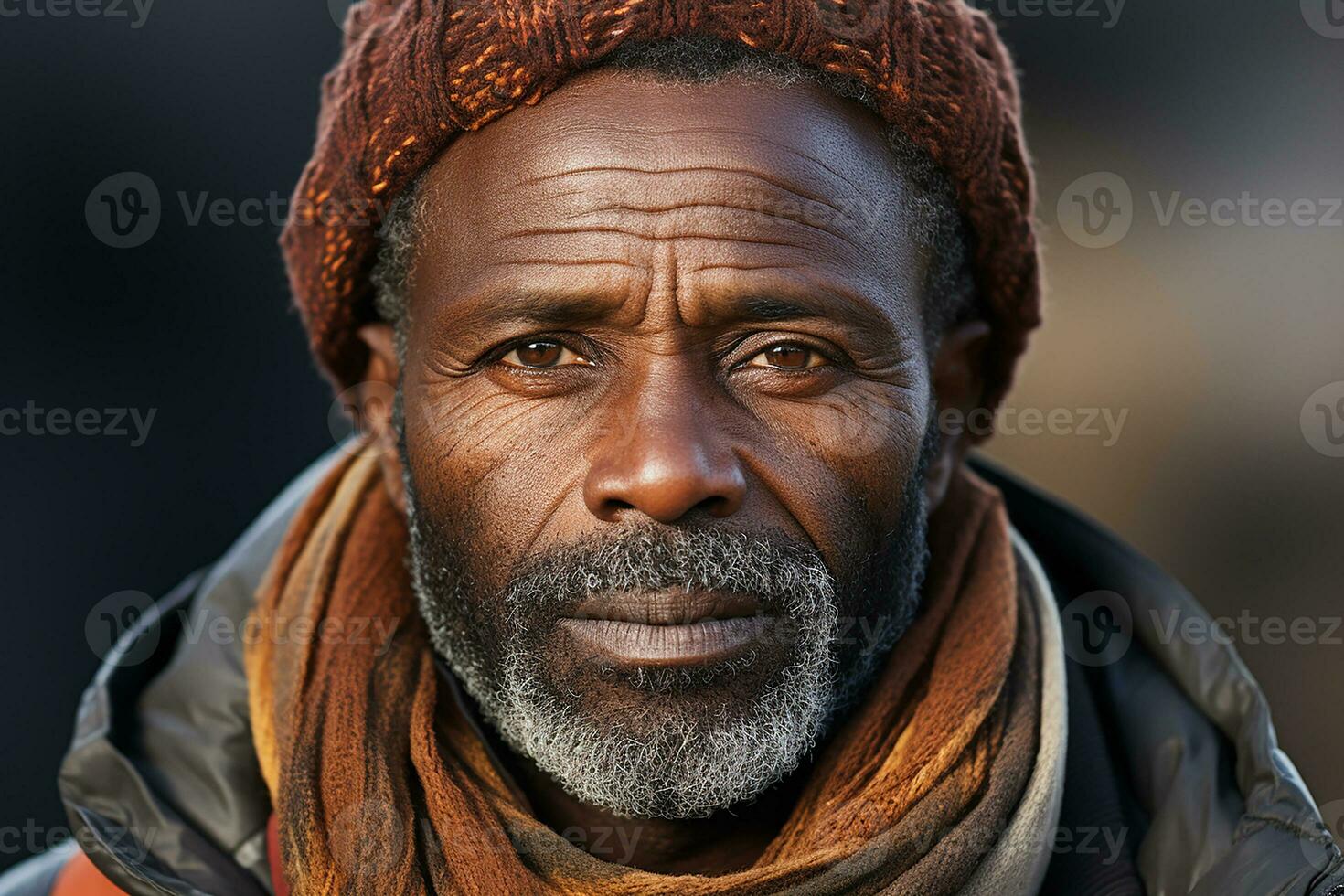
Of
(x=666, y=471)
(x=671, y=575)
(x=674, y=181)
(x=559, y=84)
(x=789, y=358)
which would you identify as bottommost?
(x=671, y=575)

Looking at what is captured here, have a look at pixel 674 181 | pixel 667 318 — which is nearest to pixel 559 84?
pixel 674 181

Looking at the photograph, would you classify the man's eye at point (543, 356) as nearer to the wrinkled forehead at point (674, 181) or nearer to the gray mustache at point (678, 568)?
the wrinkled forehead at point (674, 181)

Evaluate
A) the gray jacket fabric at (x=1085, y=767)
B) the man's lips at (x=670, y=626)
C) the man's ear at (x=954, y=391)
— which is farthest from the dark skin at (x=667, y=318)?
the gray jacket fabric at (x=1085, y=767)

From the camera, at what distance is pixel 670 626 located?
2.15 metres

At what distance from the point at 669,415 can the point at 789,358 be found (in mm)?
267

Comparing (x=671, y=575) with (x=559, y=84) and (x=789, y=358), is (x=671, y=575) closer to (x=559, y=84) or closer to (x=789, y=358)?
(x=789, y=358)

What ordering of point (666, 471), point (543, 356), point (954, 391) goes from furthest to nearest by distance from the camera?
point (954, 391)
point (543, 356)
point (666, 471)

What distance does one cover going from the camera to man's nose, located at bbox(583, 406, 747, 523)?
6.75 feet

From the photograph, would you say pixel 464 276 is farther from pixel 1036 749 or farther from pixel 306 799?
pixel 1036 749

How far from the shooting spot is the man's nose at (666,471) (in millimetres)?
2059

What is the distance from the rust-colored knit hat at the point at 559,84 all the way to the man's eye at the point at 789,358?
1.43ft

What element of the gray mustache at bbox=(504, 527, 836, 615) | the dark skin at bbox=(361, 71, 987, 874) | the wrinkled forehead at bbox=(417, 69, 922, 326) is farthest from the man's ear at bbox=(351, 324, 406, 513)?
the gray mustache at bbox=(504, 527, 836, 615)

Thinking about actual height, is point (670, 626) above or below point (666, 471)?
below

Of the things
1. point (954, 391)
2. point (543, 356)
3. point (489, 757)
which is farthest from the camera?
point (954, 391)
